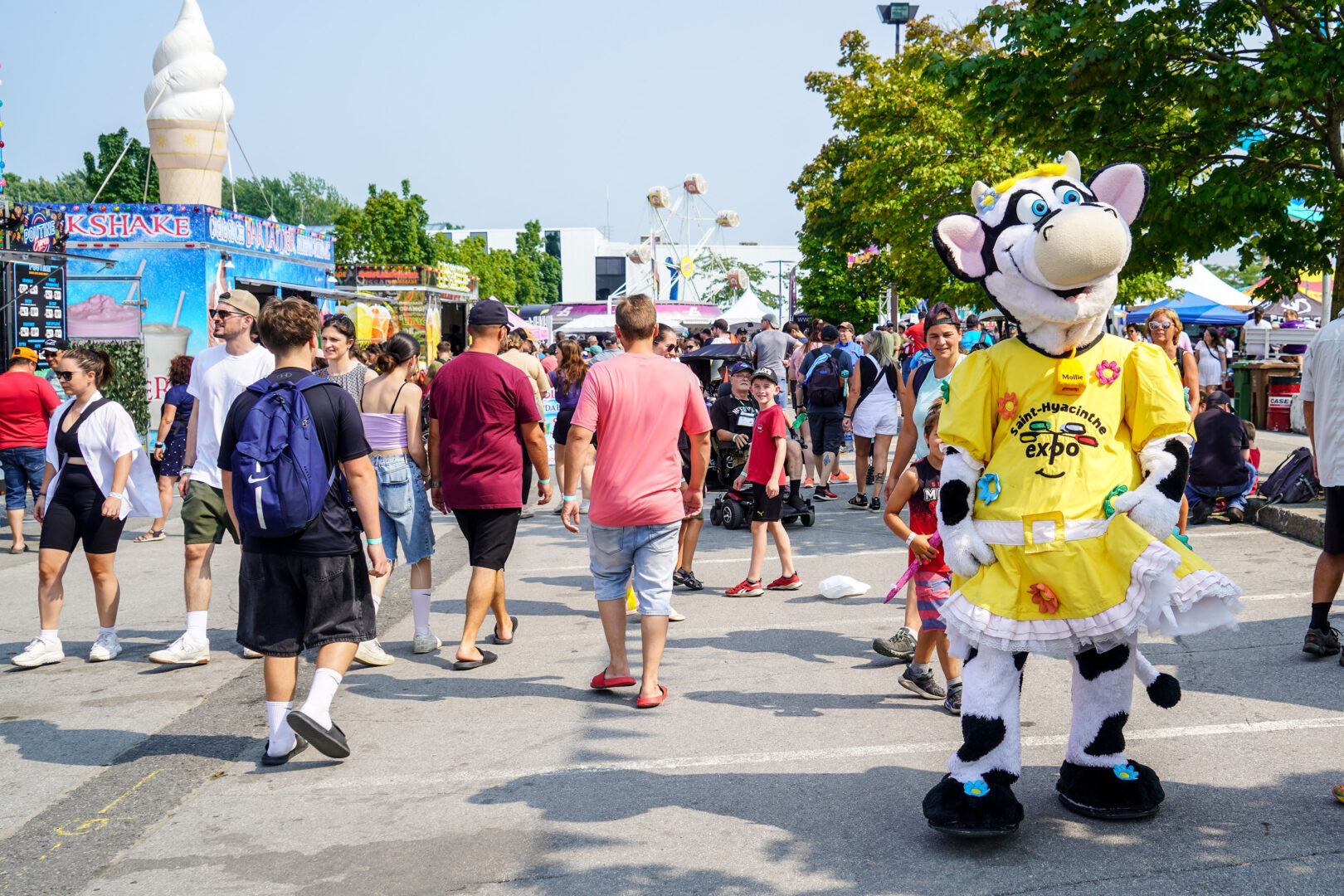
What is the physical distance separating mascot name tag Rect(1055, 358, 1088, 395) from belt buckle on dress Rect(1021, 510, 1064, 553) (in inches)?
16.1

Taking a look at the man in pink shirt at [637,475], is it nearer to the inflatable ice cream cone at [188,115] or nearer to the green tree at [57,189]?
the inflatable ice cream cone at [188,115]

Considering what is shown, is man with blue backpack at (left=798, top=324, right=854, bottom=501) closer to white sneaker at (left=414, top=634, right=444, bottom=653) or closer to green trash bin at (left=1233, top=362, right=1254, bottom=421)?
white sneaker at (left=414, top=634, right=444, bottom=653)

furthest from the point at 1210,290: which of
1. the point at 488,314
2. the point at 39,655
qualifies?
the point at 39,655

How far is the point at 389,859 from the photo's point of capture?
3713 mm

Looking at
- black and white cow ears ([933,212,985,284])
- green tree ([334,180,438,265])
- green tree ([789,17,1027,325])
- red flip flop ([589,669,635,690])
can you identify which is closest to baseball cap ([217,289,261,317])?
red flip flop ([589,669,635,690])

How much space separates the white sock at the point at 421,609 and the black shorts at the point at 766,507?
2.28 meters

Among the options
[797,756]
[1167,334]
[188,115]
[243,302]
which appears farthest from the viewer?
[188,115]

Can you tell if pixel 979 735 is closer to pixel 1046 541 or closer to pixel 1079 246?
pixel 1046 541

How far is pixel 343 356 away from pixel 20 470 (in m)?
5.05

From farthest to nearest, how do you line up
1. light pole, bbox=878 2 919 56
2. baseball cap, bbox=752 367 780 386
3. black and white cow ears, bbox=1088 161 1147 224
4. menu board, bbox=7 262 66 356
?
light pole, bbox=878 2 919 56, menu board, bbox=7 262 66 356, baseball cap, bbox=752 367 780 386, black and white cow ears, bbox=1088 161 1147 224

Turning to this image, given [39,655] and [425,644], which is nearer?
[39,655]

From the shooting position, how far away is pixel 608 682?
5539 mm

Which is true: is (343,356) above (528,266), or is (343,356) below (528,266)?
below

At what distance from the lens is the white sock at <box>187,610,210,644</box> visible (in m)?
6.22
